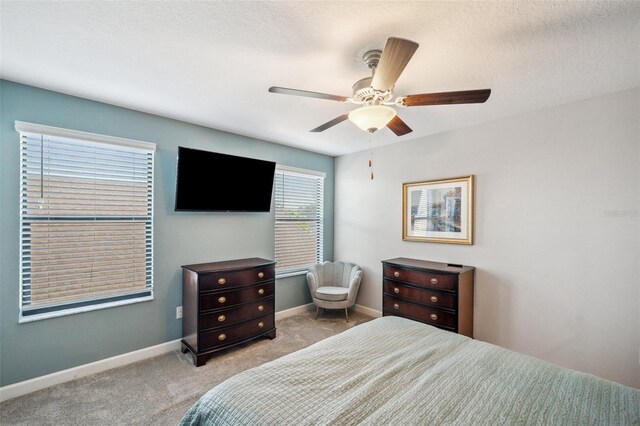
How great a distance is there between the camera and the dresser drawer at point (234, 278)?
2.80 m

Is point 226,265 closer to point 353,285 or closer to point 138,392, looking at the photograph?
point 138,392

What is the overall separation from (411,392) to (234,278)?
2162mm

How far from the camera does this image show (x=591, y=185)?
2.45 metres

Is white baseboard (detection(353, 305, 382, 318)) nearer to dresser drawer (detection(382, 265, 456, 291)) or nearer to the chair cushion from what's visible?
the chair cushion

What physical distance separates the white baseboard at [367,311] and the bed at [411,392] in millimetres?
2465

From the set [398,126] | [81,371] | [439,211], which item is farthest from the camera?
[439,211]

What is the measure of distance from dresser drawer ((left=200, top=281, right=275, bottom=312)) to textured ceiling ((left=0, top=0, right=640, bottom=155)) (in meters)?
1.89

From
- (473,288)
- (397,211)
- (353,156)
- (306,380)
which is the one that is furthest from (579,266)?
(353,156)

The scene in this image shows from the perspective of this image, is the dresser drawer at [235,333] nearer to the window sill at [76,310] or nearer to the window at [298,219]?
the window sill at [76,310]

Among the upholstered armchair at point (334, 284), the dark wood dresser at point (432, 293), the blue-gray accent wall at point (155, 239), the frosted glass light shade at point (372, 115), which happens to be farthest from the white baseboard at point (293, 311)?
the frosted glass light shade at point (372, 115)

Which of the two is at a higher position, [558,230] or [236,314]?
[558,230]

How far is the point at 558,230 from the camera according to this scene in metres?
2.61

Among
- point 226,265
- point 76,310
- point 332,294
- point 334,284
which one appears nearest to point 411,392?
point 226,265

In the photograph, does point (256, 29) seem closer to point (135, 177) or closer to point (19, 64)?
point (19, 64)
